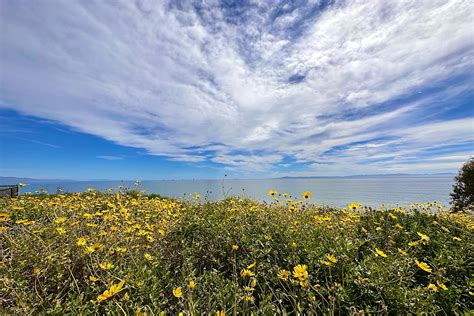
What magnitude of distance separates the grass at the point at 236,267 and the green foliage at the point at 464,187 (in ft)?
32.8

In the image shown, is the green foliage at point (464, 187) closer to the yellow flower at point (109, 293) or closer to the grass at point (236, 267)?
the grass at point (236, 267)

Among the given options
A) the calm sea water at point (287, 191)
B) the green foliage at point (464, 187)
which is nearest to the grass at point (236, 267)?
the calm sea water at point (287, 191)

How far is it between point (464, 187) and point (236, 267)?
536 inches

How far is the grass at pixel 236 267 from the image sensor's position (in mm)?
1595

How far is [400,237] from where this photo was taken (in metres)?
2.80

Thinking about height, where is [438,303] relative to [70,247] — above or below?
below

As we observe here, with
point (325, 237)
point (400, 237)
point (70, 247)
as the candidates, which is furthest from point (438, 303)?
point (70, 247)

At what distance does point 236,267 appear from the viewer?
8.02 ft

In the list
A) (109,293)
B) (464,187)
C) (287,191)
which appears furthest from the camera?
(464,187)

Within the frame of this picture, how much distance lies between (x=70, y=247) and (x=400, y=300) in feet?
10.7

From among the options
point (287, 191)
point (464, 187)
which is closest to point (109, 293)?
point (287, 191)

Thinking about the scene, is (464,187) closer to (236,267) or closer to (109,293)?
(236,267)

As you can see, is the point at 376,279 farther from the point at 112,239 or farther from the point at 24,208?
the point at 24,208

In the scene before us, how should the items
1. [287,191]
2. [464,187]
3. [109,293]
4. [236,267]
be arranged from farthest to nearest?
[464,187]
[287,191]
[236,267]
[109,293]
